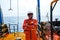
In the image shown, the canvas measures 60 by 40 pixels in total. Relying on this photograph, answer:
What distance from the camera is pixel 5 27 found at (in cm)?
692

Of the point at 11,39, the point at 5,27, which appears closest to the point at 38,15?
the point at 11,39

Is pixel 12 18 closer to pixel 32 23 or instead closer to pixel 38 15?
pixel 38 15

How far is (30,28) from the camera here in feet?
12.9

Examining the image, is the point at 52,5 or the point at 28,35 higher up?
the point at 52,5

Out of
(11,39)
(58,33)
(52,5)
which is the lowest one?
(11,39)

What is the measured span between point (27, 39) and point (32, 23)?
448mm

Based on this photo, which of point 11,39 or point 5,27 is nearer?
point 11,39

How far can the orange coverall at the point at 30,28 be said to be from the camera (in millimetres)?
3949

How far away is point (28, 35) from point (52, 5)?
1.70 metres

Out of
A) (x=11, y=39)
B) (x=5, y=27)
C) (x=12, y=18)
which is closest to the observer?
(x=11, y=39)

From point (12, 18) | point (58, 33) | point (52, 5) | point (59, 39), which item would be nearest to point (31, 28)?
point (58, 33)

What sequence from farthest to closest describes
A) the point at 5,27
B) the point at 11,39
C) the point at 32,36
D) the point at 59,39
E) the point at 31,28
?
the point at 5,27 < the point at 11,39 < the point at 32,36 < the point at 31,28 < the point at 59,39

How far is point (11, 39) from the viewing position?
221 inches

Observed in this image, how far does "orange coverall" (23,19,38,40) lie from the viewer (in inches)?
155
